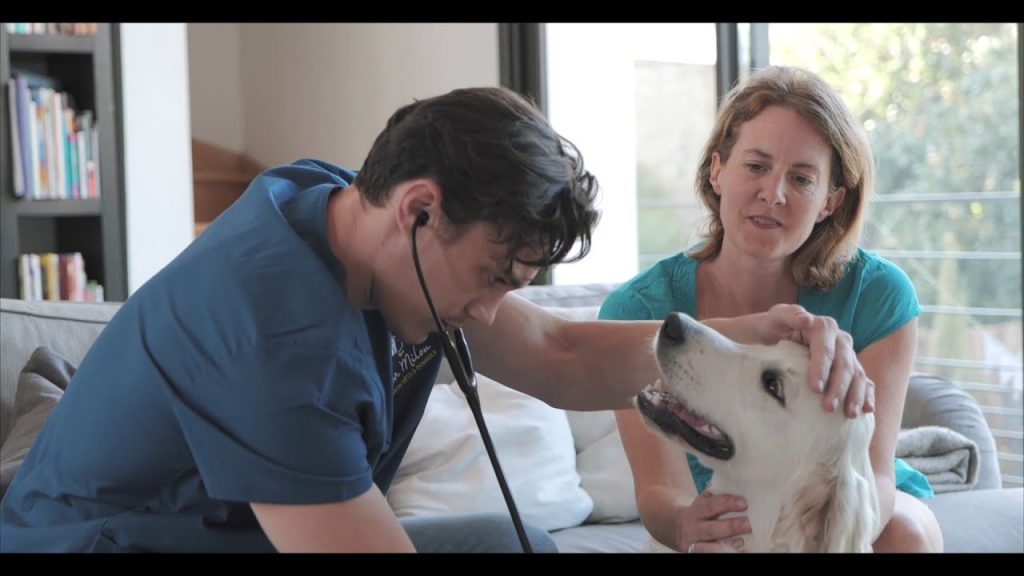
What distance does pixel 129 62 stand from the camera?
3.55m

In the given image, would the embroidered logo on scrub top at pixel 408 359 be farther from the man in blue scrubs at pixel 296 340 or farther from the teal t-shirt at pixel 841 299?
the teal t-shirt at pixel 841 299

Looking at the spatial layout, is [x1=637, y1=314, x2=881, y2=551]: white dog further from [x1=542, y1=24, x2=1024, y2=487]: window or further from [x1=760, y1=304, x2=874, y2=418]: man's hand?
[x1=542, y1=24, x2=1024, y2=487]: window

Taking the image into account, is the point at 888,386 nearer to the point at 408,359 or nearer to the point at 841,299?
the point at 841,299

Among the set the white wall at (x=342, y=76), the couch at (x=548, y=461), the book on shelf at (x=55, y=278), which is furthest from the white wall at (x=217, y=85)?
the couch at (x=548, y=461)

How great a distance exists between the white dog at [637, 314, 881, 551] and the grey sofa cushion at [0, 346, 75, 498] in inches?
36.7

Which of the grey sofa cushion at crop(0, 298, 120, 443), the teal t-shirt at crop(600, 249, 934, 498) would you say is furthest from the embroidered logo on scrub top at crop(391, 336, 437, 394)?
the grey sofa cushion at crop(0, 298, 120, 443)

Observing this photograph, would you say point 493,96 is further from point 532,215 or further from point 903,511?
point 903,511

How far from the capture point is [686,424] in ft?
4.20

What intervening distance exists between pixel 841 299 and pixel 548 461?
34.4 inches

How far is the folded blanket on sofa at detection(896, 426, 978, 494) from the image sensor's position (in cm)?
214

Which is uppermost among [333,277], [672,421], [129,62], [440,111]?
[129,62]

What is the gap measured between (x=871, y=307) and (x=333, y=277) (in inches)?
34.6
